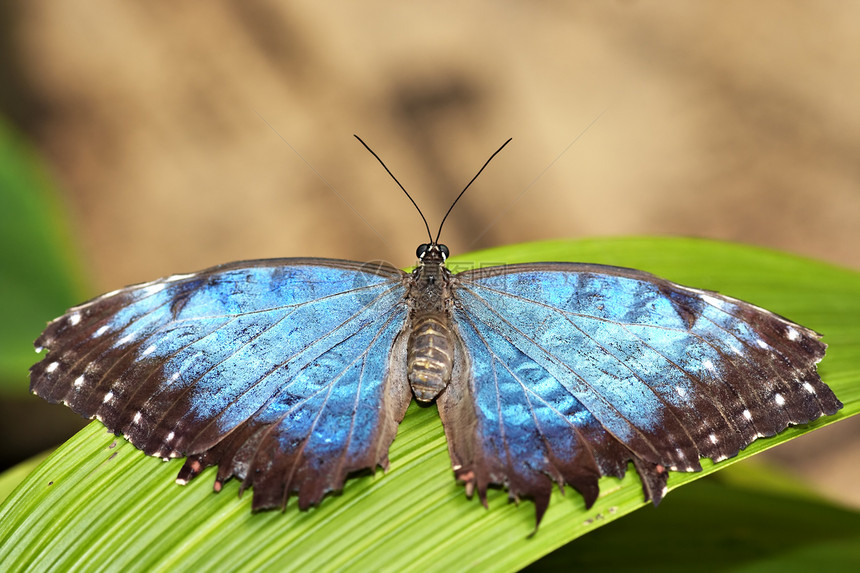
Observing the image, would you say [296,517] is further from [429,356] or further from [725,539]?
[725,539]

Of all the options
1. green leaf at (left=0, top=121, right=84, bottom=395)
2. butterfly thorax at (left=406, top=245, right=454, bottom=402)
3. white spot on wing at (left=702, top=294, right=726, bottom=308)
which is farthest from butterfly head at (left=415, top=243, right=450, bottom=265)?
green leaf at (left=0, top=121, right=84, bottom=395)

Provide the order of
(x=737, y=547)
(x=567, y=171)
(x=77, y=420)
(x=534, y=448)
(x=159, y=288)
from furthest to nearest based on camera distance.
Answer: (x=567, y=171), (x=77, y=420), (x=737, y=547), (x=159, y=288), (x=534, y=448)

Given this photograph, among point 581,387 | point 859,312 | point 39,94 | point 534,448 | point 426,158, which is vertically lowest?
point 534,448

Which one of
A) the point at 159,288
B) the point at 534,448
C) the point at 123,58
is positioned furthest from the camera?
the point at 123,58

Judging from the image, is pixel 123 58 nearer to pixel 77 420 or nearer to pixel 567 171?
pixel 77 420

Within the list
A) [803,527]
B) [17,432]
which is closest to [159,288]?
[803,527]

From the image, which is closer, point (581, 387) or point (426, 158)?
point (581, 387)

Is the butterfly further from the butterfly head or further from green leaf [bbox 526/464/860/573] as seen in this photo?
green leaf [bbox 526/464/860/573]

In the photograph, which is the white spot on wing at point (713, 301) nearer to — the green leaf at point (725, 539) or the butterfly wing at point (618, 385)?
the butterfly wing at point (618, 385)
